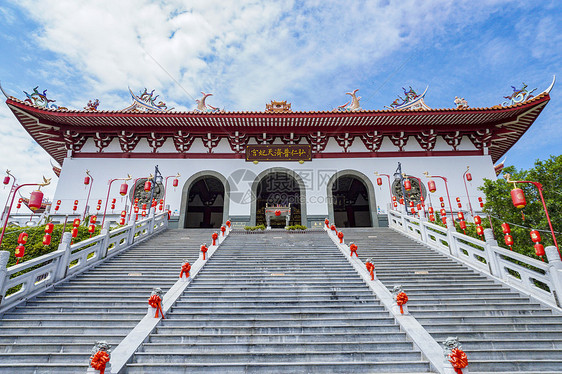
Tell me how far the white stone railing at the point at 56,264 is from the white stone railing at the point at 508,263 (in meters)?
9.04

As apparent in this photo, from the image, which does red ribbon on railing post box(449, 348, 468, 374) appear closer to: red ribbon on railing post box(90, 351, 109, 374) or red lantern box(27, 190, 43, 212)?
red ribbon on railing post box(90, 351, 109, 374)

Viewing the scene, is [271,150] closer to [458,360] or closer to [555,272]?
[555,272]

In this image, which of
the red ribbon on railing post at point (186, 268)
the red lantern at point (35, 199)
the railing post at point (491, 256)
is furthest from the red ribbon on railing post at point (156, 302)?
the railing post at point (491, 256)

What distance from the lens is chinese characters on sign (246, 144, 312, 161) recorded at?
42.3ft

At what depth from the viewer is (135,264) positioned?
655cm

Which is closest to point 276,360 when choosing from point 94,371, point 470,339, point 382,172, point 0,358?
point 94,371

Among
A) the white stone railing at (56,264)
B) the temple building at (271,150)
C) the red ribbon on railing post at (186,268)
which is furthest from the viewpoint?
the temple building at (271,150)

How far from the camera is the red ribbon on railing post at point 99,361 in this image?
268cm

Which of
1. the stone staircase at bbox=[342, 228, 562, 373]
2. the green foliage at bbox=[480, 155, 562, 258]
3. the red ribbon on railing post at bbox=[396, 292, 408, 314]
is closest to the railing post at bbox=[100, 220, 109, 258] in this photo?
the stone staircase at bbox=[342, 228, 562, 373]

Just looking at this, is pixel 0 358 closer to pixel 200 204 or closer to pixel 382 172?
pixel 382 172

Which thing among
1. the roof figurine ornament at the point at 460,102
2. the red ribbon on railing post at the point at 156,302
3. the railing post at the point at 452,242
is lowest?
the red ribbon on railing post at the point at 156,302

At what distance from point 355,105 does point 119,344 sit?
12929 millimetres

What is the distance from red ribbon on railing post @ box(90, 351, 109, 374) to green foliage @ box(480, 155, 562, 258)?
808cm

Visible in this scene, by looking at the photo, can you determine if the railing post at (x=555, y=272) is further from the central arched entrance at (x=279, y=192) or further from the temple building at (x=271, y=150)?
the central arched entrance at (x=279, y=192)
